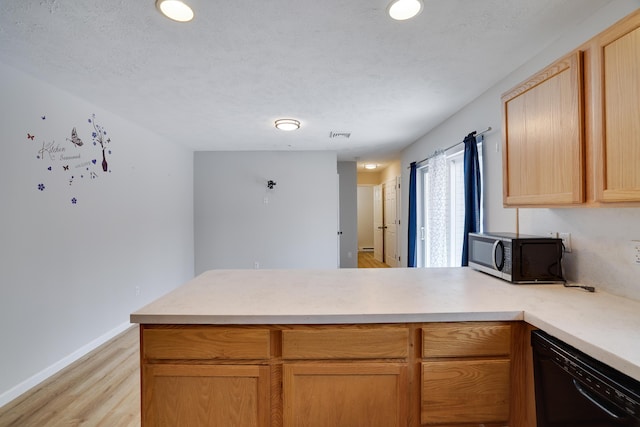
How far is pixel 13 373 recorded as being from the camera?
208cm

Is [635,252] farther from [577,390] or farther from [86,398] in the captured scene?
[86,398]

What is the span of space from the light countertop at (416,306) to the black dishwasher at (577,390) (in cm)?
4

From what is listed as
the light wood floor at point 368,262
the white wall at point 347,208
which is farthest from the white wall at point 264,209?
the light wood floor at point 368,262

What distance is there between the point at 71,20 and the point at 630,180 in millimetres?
2756

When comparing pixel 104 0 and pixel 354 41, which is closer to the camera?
pixel 104 0

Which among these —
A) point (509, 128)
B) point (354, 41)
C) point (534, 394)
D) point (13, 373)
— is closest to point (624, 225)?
point (509, 128)

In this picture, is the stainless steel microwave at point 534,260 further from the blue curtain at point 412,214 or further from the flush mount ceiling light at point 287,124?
the blue curtain at point 412,214

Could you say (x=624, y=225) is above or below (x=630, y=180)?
below

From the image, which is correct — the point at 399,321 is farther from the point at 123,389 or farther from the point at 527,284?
the point at 123,389

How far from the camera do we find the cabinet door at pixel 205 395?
4.16 feet

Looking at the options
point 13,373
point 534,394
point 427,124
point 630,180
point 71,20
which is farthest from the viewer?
point 427,124

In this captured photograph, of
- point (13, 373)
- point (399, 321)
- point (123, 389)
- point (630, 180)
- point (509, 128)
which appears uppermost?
point (509, 128)

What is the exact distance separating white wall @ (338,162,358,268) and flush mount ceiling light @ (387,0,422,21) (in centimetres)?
469

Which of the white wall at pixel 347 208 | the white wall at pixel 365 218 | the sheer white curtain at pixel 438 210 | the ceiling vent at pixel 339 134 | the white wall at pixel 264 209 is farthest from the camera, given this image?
the white wall at pixel 365 218
